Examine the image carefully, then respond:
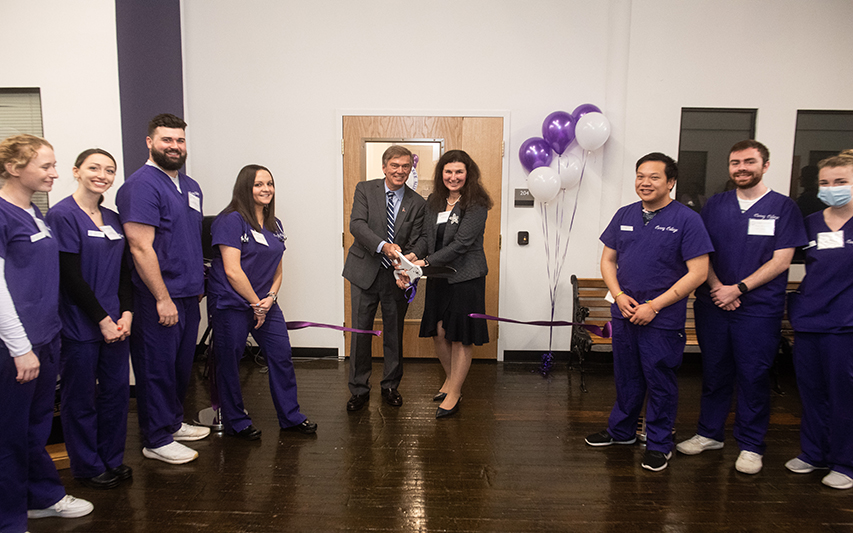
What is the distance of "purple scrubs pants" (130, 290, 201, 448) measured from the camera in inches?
104

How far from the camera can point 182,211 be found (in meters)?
2.71

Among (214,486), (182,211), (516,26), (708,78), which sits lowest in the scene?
(214,486)

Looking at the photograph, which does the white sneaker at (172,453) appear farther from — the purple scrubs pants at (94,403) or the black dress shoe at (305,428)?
the black dress shoe at (305,428)

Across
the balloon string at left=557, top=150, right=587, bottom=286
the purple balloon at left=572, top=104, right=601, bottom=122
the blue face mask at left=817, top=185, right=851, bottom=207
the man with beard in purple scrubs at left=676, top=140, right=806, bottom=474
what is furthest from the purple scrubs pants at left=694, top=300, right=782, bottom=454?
the purple balloon at left=572, top=104, right=601, bottom=122

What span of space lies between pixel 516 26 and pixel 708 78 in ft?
5.96

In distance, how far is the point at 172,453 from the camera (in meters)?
2.71

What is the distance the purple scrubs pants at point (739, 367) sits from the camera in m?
2.68

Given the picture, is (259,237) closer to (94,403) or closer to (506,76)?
(94,403)

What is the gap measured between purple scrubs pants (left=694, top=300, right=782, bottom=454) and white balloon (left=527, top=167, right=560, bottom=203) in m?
1.66

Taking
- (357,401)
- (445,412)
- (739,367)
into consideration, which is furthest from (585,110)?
(357,401)

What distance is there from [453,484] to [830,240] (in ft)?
7.86

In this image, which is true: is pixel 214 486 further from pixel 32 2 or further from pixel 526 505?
pixel 32 2

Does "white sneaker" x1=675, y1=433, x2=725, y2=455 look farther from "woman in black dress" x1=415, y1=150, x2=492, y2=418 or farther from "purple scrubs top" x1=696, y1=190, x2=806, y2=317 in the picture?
"woman in black dress" x1=415, y1=150, x2=492, y2=418

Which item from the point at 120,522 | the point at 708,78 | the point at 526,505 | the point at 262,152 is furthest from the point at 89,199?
the point at 708,78
